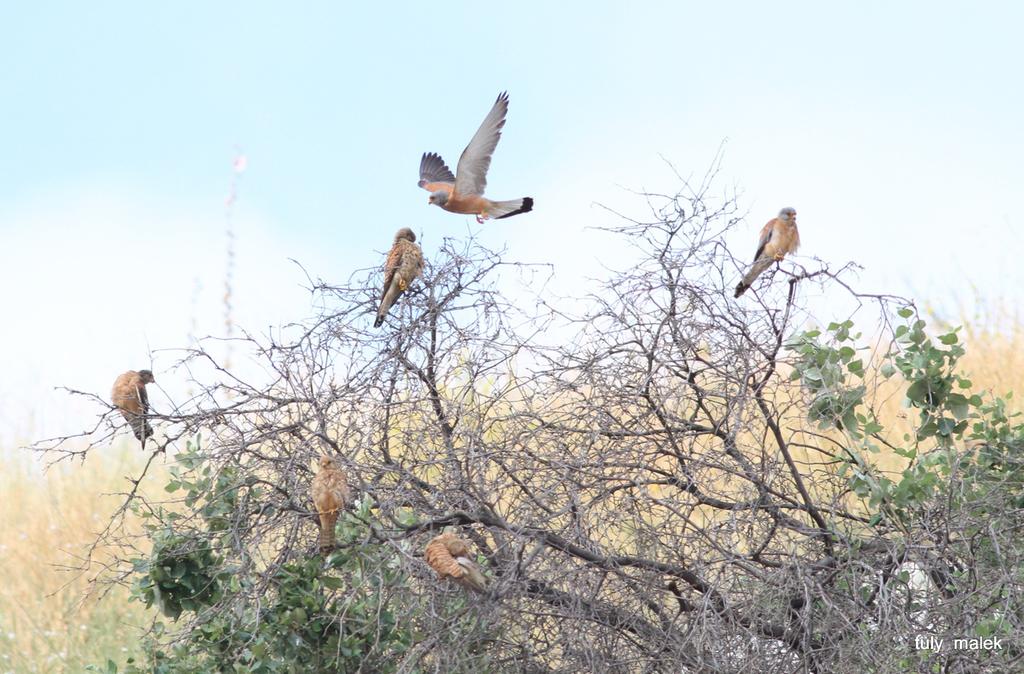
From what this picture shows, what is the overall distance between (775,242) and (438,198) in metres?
2.42

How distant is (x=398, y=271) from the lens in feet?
16.8

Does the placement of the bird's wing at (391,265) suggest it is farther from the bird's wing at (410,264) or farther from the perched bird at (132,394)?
the perched bird at (132,394)

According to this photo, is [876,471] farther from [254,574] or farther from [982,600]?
[254,574]

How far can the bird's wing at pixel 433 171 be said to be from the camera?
299 inches

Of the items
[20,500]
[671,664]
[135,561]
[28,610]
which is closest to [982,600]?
[671,664]

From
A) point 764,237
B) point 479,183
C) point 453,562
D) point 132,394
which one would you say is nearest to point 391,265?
point 132,394

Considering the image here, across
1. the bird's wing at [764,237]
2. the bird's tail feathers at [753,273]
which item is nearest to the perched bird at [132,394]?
the bird's tail feathers at [753,273]

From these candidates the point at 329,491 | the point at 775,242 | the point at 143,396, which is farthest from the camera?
the point at 143,396

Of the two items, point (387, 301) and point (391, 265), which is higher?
point (391, 265)

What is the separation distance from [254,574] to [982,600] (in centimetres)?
293

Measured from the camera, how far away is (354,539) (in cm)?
469

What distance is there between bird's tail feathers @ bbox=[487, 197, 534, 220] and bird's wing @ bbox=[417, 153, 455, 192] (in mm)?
624

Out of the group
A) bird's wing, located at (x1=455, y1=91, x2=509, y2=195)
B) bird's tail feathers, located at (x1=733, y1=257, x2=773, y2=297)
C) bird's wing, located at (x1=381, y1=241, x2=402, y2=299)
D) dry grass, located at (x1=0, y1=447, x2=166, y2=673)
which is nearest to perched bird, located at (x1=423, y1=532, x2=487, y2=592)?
bird's wing, located at (x1=381, y1=241, x2=402, y2=299)

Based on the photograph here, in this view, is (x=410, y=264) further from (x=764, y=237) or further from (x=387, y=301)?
(x=764, y=237)
